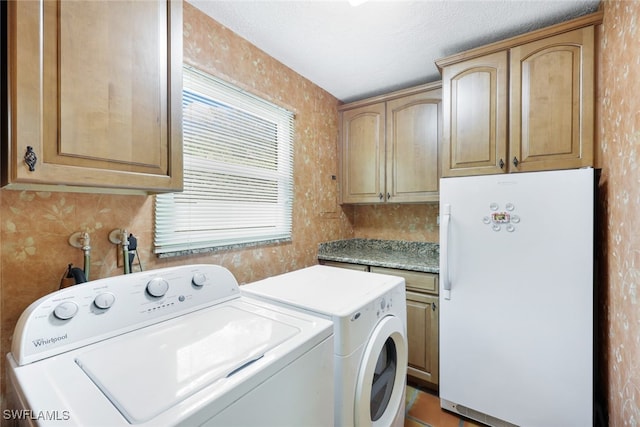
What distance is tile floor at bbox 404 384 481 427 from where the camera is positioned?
1.74m

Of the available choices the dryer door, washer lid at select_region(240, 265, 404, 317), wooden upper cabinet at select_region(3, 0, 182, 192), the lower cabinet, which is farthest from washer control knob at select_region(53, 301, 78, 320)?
the lower cabinet

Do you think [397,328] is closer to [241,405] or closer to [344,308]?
[344,308]

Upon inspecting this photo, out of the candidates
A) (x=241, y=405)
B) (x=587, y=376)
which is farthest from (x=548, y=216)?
(x=241, y=405)

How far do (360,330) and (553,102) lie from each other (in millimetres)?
1676

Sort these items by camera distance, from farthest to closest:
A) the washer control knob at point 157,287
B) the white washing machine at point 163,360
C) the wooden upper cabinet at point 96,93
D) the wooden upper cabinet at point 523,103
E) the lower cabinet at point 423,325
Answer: the lower cabinet at point 423,325
the wooden upper cabinet at point 523,103
the washer control knob at point 157,287
the wooden upper cabinet at point 96,93
the white washing machine at point 163,360

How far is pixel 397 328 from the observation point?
141cm

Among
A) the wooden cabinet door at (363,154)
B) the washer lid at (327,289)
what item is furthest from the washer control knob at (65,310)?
the wooden cabinet door at (363,154)

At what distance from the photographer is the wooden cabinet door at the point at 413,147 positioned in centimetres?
226

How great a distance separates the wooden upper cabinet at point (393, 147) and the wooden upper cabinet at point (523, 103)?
0.34m

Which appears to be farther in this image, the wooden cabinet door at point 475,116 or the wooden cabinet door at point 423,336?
the wooden cabinet door at point 423,336

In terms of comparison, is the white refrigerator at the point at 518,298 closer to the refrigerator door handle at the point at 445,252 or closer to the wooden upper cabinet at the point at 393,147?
the refrigerator door handle at the point at 445,252

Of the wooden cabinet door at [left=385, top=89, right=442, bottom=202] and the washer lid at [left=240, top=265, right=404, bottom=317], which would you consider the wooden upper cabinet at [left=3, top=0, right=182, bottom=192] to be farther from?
the wooden cabinet door at [left=385, top=89, right=442, bottom=202]

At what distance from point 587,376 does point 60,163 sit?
7.82ft

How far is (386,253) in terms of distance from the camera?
8.61 ft
